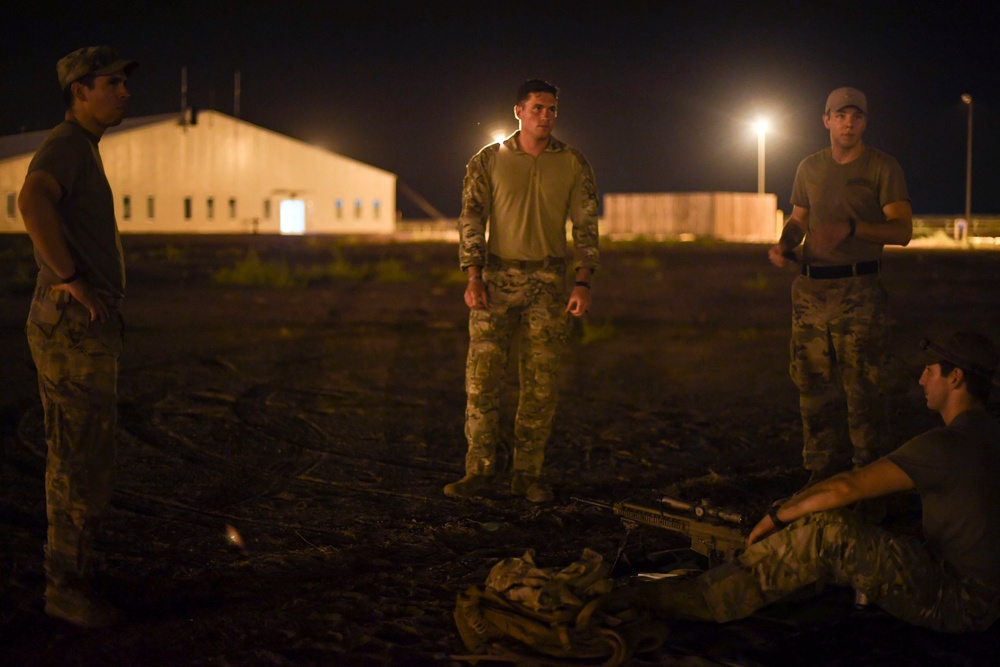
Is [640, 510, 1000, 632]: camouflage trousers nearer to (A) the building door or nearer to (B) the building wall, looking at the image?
(A) the building door

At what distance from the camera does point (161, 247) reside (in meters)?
28.4

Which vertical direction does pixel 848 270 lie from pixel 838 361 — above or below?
above

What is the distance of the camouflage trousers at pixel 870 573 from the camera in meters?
3.43

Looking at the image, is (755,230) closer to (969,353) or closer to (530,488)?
(530,488)

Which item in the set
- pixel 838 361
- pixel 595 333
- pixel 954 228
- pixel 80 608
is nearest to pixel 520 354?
pixel 838 361

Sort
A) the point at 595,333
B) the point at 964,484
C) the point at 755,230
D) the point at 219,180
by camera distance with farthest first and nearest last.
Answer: the point at 755,230
the point at 219,180
the point at 595,333
the point at 964,484

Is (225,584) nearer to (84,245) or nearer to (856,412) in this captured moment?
(84,245)

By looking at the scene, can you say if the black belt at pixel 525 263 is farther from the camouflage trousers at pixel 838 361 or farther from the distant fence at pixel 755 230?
the distant fence at pixel 755 230

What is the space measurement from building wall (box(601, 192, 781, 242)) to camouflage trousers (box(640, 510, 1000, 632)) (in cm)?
4696

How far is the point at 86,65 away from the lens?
3.70 metres

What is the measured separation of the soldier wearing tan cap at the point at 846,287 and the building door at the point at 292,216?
40.3 meters

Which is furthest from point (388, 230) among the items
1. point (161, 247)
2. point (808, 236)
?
point (808, 236)

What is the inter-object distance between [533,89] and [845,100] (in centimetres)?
155

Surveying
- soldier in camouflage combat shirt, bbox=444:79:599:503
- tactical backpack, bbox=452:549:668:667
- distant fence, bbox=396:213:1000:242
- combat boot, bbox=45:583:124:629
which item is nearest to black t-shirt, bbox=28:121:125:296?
combat boot, bbox=45:583:124:629
